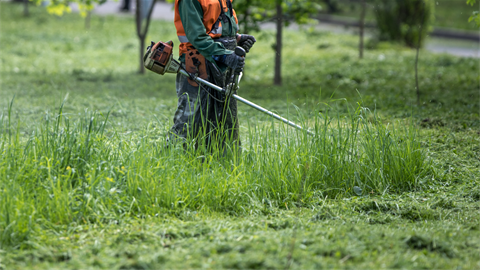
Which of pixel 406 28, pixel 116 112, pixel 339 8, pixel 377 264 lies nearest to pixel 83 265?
pixel 377 264

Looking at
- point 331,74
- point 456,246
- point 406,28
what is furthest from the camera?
point 406,28

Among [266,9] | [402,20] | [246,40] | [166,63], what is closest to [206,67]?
[166,63]

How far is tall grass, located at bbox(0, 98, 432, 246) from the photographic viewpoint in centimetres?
314

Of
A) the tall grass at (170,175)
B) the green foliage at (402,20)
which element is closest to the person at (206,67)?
the tall grass at (170,175)

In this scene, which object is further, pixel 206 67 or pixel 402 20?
pixel 402 20

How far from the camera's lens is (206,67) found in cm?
398

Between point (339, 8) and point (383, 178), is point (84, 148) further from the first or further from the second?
point (339, 8)

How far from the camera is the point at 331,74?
31.4ft

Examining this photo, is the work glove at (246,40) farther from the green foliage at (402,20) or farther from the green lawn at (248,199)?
→ the green foliage at (402,20)

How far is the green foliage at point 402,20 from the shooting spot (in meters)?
14.1

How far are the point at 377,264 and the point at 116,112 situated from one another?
456cm

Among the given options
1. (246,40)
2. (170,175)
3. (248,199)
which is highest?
(246,40)

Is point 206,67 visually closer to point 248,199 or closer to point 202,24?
point 202,24

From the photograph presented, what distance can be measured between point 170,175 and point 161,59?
3.11 ft
